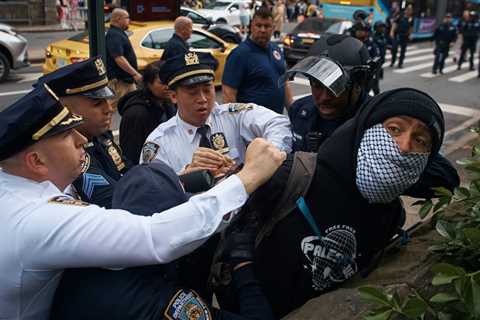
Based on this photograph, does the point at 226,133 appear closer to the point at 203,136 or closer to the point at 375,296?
the point at 203,136

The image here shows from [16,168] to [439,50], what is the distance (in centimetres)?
1477

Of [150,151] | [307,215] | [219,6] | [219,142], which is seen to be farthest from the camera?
[219,6]

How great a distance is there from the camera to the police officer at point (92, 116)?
2045mm

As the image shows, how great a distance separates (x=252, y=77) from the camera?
167 inches

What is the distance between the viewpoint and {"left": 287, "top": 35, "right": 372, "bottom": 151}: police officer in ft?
7.66

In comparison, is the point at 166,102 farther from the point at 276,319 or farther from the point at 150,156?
the point at 276,319

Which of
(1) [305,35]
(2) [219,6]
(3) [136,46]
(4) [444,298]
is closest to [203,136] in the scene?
(4) [444,298]

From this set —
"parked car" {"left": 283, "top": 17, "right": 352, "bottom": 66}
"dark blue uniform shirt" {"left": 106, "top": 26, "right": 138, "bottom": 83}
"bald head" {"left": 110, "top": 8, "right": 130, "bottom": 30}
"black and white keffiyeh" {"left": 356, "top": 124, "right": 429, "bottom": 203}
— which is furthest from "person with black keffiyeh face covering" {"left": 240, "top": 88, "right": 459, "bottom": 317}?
"parked car" {"left": 283, "top": 17, "right": 352, "bottom": 66}

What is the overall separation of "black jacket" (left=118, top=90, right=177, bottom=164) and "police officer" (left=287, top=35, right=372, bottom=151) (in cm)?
131

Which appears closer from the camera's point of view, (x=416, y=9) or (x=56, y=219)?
(x=56, y=219)

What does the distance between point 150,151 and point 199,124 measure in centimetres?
29

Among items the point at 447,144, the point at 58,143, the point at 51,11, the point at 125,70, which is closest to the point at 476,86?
the point at 447,144

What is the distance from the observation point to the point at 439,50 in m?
14.5

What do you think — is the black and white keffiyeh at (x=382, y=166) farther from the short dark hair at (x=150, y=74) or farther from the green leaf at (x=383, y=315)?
the short dark hair at (x=150, y=74)
